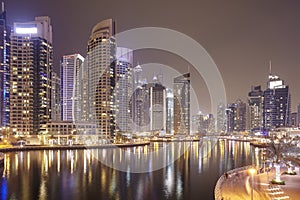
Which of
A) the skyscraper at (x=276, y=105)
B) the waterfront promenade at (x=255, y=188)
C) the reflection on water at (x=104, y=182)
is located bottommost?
the reflection on water at (x=104, y=182)

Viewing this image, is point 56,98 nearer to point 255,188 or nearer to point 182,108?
point 182,108

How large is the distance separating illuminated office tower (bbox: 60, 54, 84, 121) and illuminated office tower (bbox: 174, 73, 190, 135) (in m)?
49.5

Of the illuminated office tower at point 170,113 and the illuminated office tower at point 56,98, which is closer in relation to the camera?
the illuminated office tower at point 56,98

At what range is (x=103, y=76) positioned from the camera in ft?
272

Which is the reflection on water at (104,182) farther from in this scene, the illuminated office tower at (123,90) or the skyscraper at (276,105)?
the skyscraper at (276,105)

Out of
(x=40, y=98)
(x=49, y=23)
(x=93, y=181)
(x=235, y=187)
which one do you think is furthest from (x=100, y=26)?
(x=235, y=187)

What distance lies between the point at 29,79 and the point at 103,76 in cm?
1704

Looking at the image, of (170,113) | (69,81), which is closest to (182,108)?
(170,113)

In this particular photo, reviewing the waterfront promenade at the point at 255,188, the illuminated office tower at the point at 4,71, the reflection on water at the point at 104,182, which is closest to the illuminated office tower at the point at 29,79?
the illuminated office tower at the point at 4,71

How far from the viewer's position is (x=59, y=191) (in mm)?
20891

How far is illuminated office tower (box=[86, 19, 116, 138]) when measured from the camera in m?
78.6

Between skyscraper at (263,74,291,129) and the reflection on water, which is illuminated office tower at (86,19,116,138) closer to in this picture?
the reflection on water

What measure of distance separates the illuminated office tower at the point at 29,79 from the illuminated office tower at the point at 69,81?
3719 centimetres

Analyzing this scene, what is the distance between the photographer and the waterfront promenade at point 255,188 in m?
14.9
